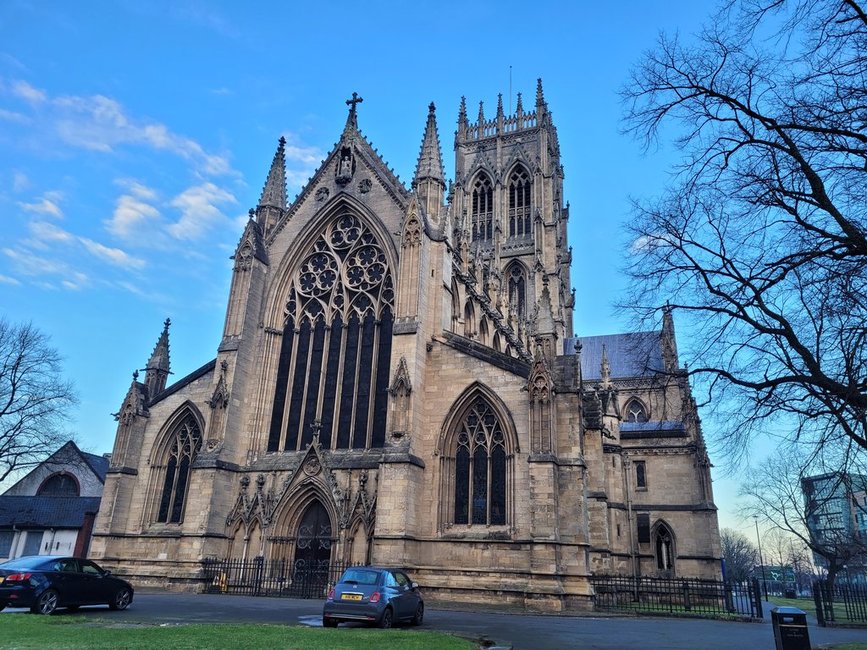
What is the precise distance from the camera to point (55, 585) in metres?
13.8

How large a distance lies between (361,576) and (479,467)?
956 centimetres

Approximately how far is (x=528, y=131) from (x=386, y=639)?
2240 inches

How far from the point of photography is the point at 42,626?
35.3 ft

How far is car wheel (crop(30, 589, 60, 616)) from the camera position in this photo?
13461 mm

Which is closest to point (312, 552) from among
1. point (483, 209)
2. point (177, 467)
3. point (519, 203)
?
point (177, 467)

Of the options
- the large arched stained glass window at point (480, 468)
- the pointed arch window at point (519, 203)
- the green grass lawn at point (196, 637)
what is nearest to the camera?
the green grass lawn at point (196, 637)

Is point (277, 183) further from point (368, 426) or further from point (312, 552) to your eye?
point (312, 552)

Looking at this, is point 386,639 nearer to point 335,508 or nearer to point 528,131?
point 335,508

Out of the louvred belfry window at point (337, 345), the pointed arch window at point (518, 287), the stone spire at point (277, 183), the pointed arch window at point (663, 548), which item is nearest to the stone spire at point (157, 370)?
the louvred belfry window at point (337, 345)

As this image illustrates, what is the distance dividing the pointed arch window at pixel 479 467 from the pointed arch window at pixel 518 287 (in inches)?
1196

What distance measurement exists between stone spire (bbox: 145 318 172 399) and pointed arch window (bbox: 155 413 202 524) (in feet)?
9.18

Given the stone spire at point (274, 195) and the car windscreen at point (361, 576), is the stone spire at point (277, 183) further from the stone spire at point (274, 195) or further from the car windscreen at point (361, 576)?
the car windscreen at point (361, 576)

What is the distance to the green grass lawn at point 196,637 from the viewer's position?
28.8ft

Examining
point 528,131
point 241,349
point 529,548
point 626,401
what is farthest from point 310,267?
point 528,131
